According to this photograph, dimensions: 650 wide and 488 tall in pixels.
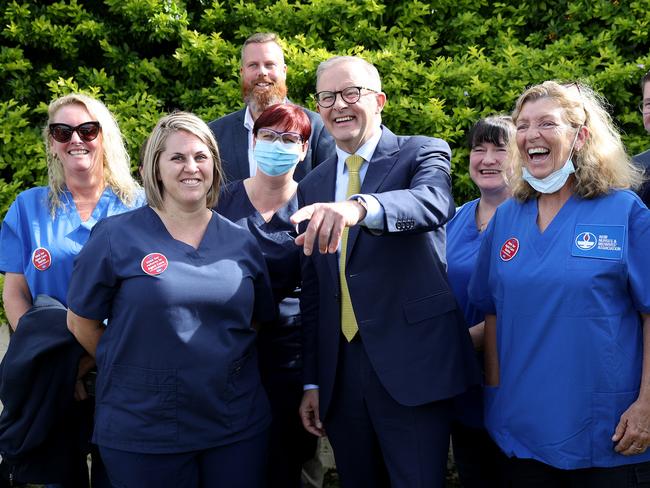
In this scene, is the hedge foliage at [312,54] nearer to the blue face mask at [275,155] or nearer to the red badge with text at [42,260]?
the blue face mask at [275,155]

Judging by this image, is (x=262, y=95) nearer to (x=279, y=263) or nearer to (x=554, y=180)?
(x=279, y=263)

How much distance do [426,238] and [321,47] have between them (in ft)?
9.57

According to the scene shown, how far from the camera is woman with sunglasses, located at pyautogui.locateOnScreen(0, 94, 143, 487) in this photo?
3.63m

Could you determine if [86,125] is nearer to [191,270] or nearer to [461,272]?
[191,270]

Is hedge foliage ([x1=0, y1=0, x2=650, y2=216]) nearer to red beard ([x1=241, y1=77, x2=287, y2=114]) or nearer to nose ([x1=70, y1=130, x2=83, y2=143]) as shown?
red beard ([x1=241, y1=77, x2=287, y2=114])

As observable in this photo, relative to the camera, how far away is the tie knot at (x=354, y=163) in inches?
133

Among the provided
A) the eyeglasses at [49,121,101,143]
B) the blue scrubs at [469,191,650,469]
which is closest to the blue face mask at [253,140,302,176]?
the eyeglasses at [49,121,101,143]

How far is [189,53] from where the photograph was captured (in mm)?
5754

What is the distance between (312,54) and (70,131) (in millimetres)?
2137

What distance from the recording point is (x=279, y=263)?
12.0ft

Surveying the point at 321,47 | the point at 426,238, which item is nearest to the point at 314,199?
A: the point at 426,238

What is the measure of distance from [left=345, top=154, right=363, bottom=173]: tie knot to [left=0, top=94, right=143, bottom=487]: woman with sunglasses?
1155mm

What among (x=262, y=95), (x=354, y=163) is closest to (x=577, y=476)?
(x=354, y=163)

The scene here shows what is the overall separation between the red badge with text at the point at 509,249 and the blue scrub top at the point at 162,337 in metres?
1.07
